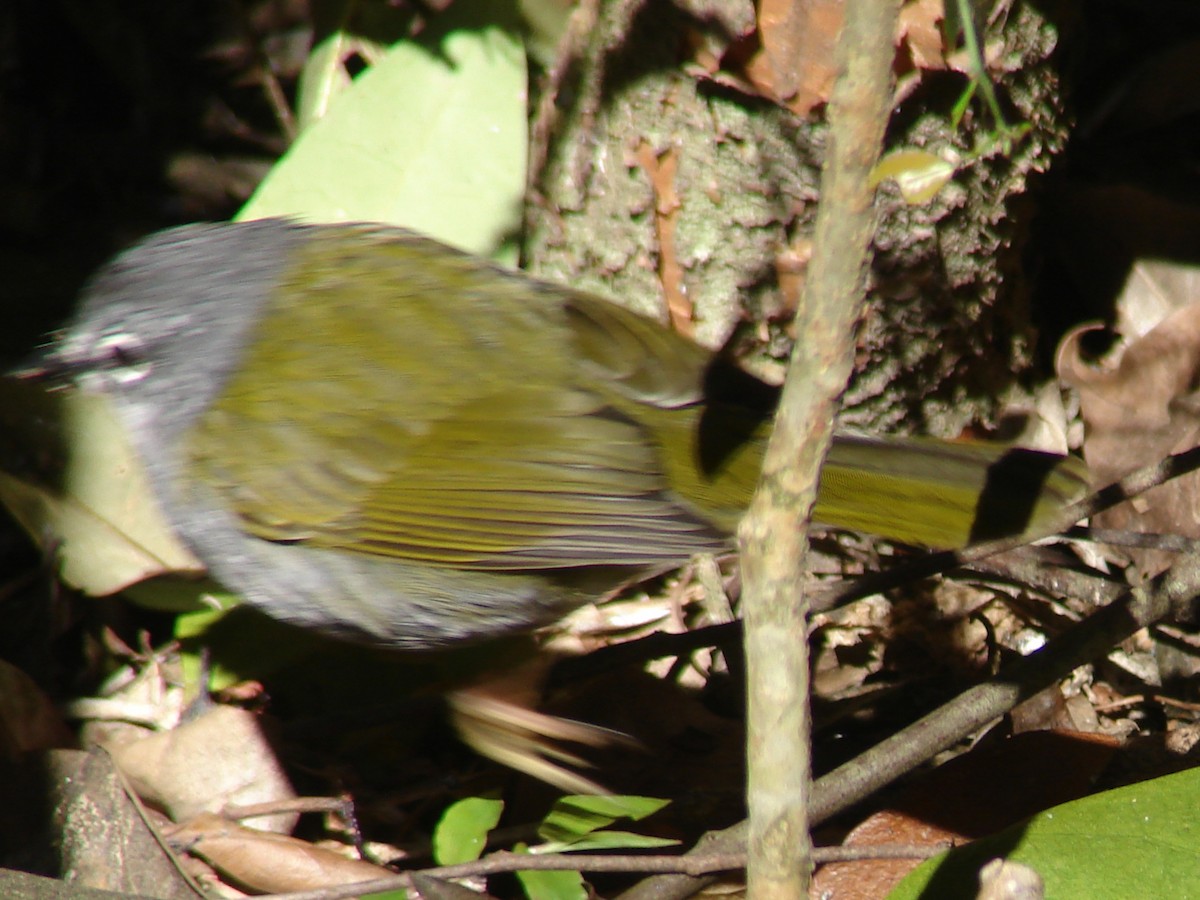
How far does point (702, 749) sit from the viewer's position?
8.64 ft

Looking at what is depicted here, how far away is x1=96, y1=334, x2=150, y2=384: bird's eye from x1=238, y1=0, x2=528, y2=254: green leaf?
57 centimetres

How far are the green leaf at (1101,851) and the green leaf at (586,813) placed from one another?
52 centimetres

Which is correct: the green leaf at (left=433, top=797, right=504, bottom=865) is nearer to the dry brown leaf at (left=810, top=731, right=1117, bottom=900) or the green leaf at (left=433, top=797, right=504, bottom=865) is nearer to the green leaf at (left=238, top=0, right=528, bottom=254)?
the dry brown leaf at (left=810, top=731, right=1117, bottom=900)

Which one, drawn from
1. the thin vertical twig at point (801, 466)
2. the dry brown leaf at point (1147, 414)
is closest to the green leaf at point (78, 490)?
the thin vertical twig at point (801, 466)

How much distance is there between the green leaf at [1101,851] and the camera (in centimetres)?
164

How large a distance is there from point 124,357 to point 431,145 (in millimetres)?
844

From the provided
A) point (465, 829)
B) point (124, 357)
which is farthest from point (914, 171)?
point (124, 357)

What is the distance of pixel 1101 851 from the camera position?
1.67 meters

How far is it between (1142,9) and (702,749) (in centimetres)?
210

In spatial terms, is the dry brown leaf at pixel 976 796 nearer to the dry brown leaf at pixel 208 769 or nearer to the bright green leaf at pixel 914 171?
the dry brown leaf at pixel 208 769

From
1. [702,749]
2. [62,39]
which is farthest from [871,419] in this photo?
[62,39]

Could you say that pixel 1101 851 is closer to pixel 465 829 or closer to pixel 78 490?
pixel 465 829

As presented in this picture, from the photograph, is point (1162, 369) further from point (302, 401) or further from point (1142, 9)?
point (302, 401)

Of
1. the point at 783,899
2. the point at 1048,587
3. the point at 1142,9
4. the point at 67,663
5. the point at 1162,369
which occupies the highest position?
the point at 1142,9
